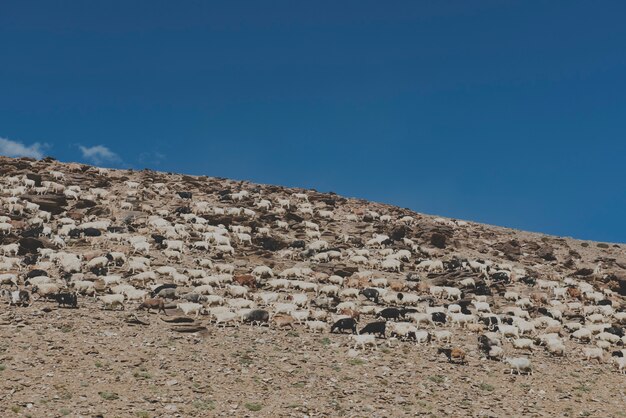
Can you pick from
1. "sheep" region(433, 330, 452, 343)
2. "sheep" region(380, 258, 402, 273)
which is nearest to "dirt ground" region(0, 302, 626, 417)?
"sheep" region(433, 330, 452, 343)

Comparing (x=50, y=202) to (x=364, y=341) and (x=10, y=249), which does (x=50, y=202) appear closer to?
(x=10, y=249)

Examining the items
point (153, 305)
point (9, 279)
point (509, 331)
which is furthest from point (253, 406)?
point (9, 279)

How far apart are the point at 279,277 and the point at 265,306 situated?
5.35 meters

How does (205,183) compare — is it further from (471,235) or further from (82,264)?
(82,264)

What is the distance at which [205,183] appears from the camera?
5247 cm

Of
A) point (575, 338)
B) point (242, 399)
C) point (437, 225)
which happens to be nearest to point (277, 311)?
point (242, 399)

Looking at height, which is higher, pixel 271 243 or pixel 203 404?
pixel 271 243

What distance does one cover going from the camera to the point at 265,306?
969 inches

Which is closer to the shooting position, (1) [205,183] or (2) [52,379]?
(2) [52,379]

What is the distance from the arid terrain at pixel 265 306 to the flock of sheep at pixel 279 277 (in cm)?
13

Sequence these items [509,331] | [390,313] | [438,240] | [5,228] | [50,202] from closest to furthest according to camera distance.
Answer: [509,331] → [390,313] → [5,228] → [50,202] → [438,240]

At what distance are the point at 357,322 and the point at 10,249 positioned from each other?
16432mm

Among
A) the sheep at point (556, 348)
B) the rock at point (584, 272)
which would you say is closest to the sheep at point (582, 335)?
the sheep at point (556, 348)

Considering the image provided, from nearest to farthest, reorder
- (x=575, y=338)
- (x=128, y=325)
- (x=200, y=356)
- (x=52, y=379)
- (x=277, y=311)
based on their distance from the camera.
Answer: (x=52, y=379), (x=200, y=356), (x=128, y=325), (x=277, y=311), (x=575, y=338)
